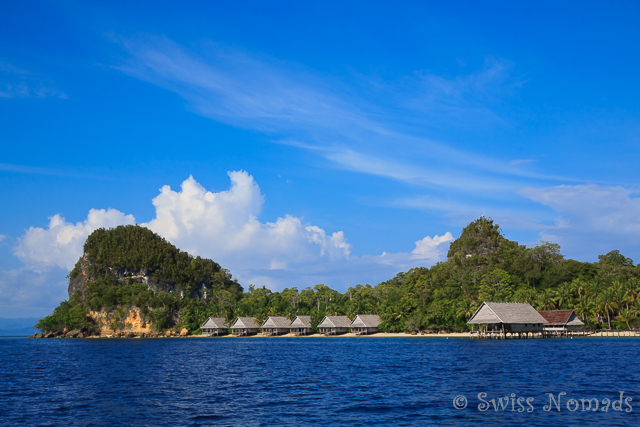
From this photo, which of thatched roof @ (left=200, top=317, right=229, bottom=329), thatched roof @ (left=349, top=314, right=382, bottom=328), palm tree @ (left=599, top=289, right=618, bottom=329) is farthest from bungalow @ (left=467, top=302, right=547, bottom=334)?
thatched roof @ (left=200, top=317, right=229, bottom=329)

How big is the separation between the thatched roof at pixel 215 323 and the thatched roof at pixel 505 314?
236 ft

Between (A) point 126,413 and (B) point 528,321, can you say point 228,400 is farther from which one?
(B) point 528,321

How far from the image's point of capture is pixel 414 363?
40.7 meters

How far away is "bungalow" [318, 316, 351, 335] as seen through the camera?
117 m

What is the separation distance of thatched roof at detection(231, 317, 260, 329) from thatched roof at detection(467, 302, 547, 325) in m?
66.0

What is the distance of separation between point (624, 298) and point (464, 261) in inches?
1603

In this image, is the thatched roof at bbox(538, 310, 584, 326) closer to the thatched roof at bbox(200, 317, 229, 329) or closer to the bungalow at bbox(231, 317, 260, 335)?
the bungalow at bbox(231, 317, 260, 335)

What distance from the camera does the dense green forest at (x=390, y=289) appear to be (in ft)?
291

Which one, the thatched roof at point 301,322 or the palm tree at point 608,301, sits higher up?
the palm tree at point 608,301

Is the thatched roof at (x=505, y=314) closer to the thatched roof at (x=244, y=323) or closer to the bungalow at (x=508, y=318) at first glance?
the bungalow at (x=508, y=318)

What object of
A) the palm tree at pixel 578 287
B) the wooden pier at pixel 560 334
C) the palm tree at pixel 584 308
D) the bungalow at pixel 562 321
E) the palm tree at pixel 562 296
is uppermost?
the palm tree at pixel 578 287

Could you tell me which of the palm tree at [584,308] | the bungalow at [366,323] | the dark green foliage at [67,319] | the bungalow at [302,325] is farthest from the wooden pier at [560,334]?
the dark green foliage at [67,319]

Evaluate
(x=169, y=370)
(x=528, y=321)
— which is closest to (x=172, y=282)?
(x=528, y=321)

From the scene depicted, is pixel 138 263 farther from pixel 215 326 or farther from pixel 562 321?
pixel 562 321
